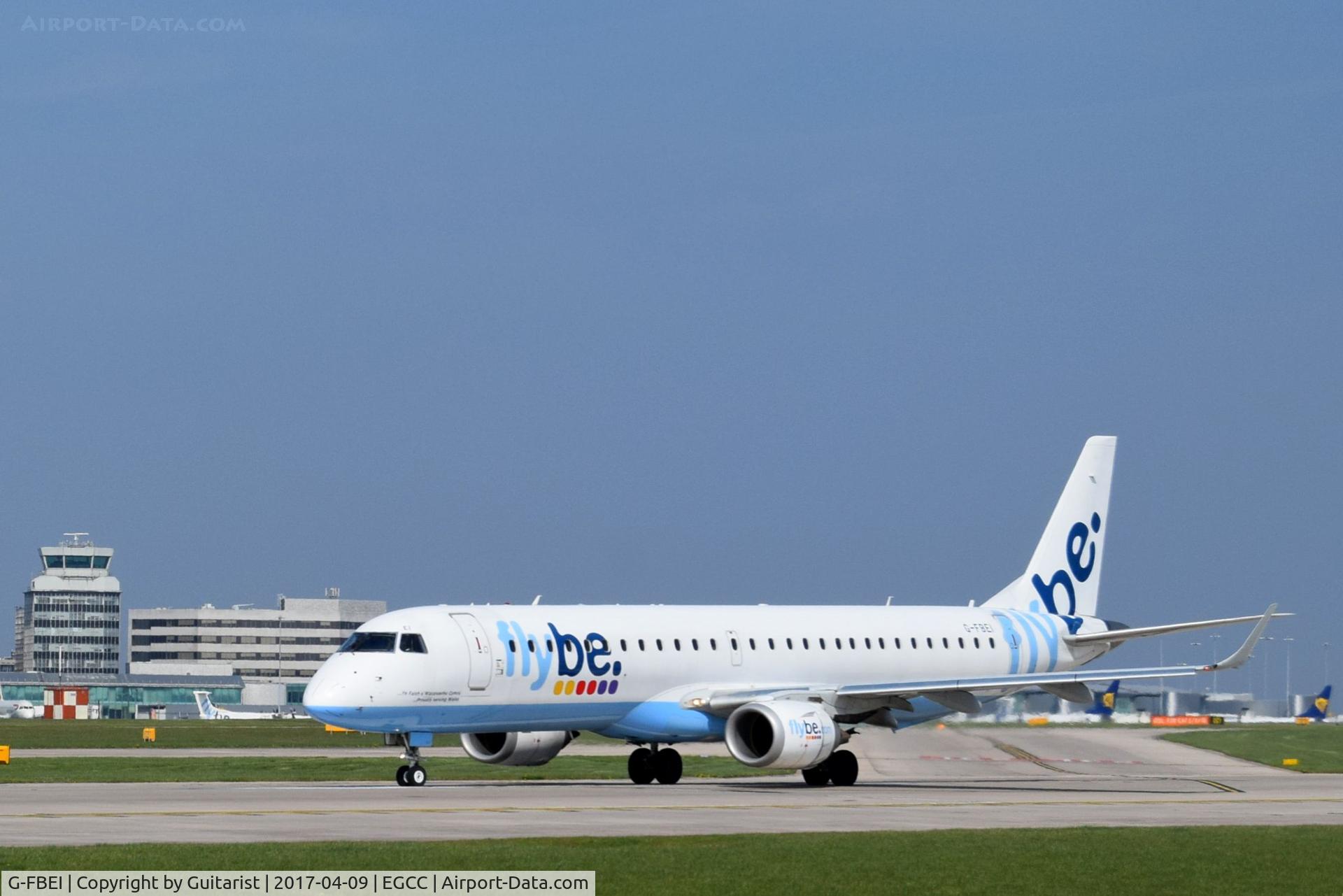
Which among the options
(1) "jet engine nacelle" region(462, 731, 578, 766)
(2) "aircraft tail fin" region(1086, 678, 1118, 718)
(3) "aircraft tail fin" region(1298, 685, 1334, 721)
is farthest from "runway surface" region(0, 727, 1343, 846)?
(3) "aircraft tail fin" region(1298, 685, 1334, 721)

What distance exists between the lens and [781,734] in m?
43.6

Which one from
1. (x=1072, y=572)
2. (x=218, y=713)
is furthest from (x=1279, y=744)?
(x=218, y=713)

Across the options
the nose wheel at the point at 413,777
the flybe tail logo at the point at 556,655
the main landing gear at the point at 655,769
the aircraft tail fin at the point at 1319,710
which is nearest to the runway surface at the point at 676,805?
the nose wheel at the point at 413,777

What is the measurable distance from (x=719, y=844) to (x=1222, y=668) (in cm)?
1979

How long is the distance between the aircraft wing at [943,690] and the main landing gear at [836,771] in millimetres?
1246

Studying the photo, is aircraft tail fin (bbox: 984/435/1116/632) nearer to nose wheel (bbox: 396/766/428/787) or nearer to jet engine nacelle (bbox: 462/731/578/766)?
jet engine nacelle (bbox: 462/731/578/766)

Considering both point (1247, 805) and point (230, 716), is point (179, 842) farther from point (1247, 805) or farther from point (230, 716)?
point (230, 716)

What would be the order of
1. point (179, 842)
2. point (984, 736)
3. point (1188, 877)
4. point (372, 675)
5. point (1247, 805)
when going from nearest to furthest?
1. point (1188, 877)
2. point (179, 842)
3. point (1247, 805)
4. point (372, 675)
5. point (984, 736)

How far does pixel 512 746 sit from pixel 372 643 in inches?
202

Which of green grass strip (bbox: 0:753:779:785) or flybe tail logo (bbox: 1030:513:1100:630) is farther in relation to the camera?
flybe tail logo (bbox: 1030:513:1100:630)

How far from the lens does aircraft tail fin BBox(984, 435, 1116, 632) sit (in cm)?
5691

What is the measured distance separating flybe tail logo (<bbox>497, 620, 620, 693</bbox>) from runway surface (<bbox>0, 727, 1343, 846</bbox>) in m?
2.40

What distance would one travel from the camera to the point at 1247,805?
38.6 metres

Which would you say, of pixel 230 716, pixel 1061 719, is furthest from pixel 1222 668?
pixel 230 716
